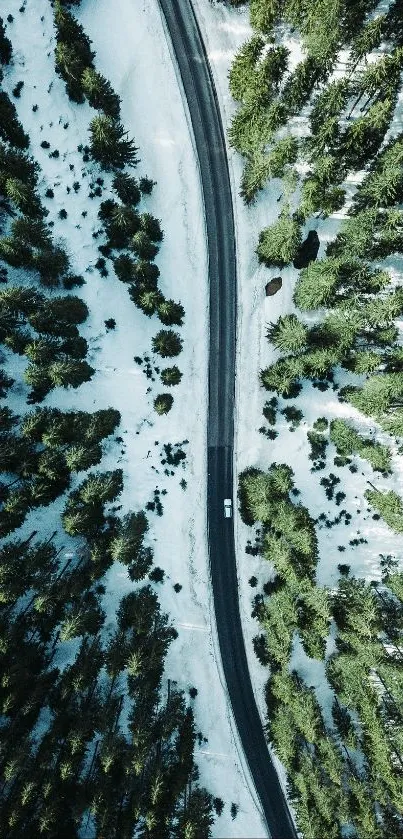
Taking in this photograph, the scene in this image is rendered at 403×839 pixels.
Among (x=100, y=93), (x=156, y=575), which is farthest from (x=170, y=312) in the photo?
(x=156, y=575)

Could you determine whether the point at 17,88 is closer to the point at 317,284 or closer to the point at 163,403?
the point at 163,403

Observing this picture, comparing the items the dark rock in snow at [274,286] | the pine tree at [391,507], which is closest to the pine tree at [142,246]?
the dark rock in snow at [274,286]

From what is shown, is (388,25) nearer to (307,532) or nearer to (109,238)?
(109,238)

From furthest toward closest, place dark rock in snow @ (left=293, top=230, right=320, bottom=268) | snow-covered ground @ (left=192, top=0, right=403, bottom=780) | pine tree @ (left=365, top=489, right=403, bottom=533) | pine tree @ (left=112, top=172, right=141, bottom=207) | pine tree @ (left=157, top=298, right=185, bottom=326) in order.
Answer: snow-covered ground @ (left=192, top=0, right=403, bottom=780)
dark rock in snow @ (left=293, top=230, right=320, bottom=268)
pine tree @ (left=365, top=489, right=403, bottom=533)
pine tree @ (left=157, top=298, right=185, bottom=326)
pine tree @ (left=112, top=172, right=141, bottom=207)

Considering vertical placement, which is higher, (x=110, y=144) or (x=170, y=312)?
(x=110, y=144)

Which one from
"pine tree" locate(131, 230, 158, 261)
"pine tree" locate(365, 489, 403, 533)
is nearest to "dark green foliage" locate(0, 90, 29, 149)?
"pine tree" locate(131, 230, 158, 261)

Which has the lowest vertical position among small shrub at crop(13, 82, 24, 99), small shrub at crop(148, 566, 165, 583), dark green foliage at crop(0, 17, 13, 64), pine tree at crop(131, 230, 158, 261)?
small shrub at crop(148, 566, 165, 583)

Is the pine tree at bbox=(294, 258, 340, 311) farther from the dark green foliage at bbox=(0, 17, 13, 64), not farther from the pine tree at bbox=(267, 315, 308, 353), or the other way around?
the dark green foliage at bbox=(0, 17, 13, 64)
